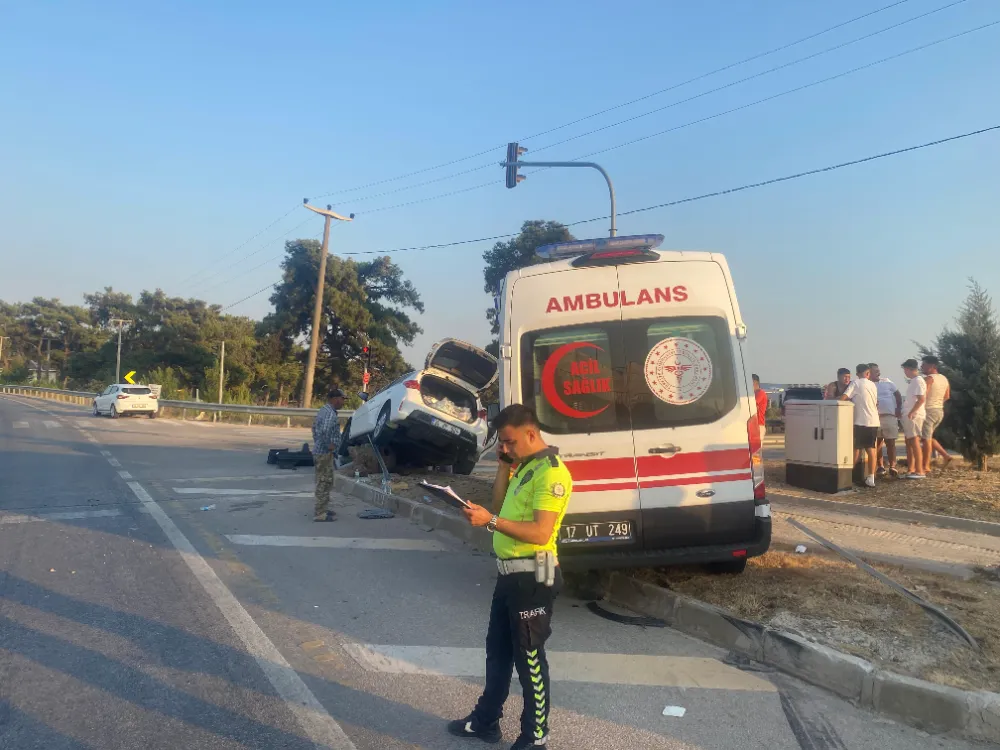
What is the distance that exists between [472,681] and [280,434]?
21792mm

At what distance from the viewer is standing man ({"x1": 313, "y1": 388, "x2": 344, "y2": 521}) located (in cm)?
916

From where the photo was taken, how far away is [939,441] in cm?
1156

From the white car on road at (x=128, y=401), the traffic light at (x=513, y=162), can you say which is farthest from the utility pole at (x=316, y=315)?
the traffic light at (x=513, y=162)

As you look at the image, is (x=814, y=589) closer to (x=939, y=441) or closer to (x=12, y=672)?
(x=12, y=672)

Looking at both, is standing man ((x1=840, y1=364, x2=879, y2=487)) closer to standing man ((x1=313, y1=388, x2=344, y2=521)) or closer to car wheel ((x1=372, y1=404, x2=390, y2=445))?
standing man ((x1=313, y1=388, x2=344, y2=521))

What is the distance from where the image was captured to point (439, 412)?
11992 mm

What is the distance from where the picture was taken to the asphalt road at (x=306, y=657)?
367 centimetres

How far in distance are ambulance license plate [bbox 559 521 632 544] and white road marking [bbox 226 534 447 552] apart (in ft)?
9.40

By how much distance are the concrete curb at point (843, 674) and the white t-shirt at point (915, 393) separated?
6575 mm

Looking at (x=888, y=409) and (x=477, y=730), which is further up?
(x=888, y=409)

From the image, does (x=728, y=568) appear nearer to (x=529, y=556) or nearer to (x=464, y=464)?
(x=529, y=556)

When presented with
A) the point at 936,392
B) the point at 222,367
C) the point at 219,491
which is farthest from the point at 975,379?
the point at 222,367

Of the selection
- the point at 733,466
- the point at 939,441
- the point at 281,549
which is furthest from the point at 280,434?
the point at 733,466

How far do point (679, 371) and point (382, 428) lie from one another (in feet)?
25.0
